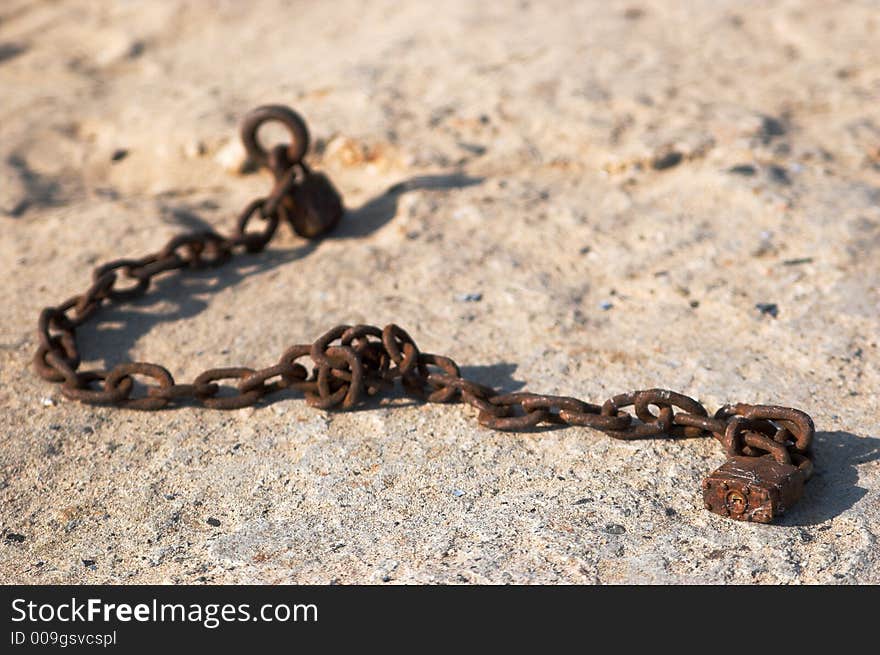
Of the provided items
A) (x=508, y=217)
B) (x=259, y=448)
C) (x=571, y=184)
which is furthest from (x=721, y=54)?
(x=259, y=448)

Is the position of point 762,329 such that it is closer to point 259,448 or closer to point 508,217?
point 508,217

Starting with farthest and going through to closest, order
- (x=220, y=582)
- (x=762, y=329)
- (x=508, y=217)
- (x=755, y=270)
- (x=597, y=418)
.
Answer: (x=508, y=217)
(x=755, y=270)
(x=762, y=329)
(x=597, y=418)
(x=220, y=582)

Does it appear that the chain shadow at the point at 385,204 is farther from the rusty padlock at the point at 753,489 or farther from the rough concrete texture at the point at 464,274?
the rusty padlock at the point at 753,489

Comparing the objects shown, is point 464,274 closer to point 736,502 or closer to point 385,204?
point 385,204

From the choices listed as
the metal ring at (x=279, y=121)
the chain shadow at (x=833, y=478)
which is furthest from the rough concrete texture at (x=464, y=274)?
the metal ring at (x=279, y=121)

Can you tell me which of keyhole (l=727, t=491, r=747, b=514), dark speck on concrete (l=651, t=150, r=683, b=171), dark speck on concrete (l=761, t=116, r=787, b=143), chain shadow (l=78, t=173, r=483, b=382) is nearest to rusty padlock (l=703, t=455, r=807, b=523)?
keyhole (l=727, t=491, r=747, b=514)

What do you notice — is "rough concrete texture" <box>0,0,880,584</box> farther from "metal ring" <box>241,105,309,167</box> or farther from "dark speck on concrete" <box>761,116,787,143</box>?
"metal ring" <box>241,105,309,167</box>
